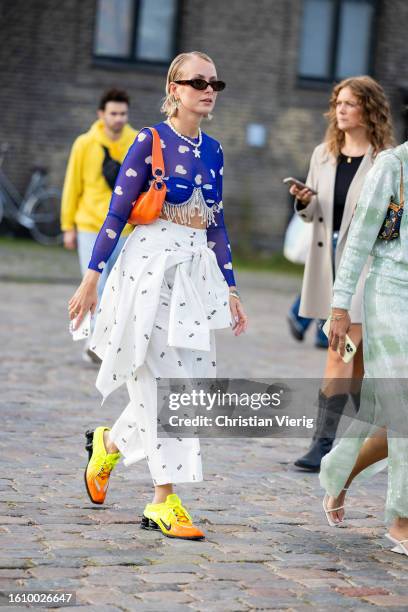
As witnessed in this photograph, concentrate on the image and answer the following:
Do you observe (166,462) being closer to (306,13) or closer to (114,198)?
(114,198)

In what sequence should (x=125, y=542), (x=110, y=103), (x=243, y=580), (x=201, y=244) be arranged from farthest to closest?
1. (x=110, y=103)
2. (x=201, y=244)
3. (x=125, y=542)
4. (x=243, y=580)

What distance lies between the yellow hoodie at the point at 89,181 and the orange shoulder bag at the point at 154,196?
4813 mm

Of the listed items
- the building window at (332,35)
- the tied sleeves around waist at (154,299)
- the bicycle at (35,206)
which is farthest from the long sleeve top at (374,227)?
the building window at (332,35)

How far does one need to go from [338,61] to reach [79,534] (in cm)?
1906

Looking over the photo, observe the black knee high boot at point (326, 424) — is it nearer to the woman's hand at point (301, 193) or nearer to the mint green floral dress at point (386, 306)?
the woman's hand at point (301, 193)

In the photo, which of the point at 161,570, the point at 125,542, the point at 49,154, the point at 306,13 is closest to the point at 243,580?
the point at 161,570

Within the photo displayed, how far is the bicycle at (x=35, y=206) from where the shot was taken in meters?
21.8

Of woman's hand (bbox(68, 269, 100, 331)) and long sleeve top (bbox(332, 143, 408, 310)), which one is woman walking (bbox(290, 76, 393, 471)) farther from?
woman's hand (bbox(68, 269, 100, 331))

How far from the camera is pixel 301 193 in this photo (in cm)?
710

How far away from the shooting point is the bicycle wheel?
71.5 feet

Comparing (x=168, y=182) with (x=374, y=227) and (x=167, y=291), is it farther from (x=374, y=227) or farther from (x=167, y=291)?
(x=374, y=227)

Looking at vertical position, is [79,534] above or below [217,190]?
below

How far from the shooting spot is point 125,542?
5133 mm
